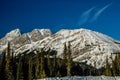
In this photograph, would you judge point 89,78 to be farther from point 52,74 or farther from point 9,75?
point 52,74

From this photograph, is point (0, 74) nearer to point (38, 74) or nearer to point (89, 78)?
point (38, 74)

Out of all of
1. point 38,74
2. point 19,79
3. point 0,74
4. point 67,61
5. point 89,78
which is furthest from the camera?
point 67,61

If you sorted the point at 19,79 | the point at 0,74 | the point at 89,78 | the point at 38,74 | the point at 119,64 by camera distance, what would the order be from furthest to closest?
the point at 119,64 < the point at 38,74 < the point at 19,79 < the point at 0,74 < the point at 89,78

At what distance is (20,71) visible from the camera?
112 metres

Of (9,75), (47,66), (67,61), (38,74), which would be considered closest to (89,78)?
(9,75)

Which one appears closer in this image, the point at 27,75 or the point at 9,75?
the point at 9,75

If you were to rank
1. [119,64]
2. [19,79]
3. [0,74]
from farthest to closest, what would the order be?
[119,64], [19,79], [0,74]

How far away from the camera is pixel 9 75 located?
323 ft

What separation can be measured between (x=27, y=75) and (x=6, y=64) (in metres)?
27.7

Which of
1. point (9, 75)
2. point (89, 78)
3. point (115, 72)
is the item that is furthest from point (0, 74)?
point (115, 72)

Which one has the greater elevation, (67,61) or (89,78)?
(67,61)

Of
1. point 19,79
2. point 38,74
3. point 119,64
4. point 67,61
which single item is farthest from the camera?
point 119,64

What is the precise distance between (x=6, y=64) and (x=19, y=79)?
13.3 meters

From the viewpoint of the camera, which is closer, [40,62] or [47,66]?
[40,62]
